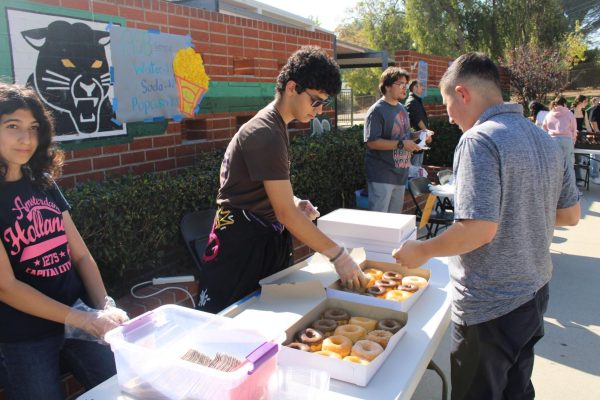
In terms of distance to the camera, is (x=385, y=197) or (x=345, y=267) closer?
(x=345, y=267)

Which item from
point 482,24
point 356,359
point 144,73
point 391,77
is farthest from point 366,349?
point 482,24

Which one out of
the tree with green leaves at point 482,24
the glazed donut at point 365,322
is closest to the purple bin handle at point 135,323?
the glazed donut at point 365,322

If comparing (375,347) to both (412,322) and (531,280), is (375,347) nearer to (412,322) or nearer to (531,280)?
(412,322)

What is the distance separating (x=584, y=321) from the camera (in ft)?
13.6

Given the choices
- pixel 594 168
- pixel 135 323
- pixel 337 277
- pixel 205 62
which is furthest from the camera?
pixel 594 168

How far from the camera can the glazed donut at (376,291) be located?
221 cm

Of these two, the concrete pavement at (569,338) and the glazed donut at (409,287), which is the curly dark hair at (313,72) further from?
the concrete pavement at (569,338)

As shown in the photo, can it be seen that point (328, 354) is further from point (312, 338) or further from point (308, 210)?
point (308, 210)

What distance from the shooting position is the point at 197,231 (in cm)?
335

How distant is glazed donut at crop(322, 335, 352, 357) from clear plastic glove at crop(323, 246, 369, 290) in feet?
1.49

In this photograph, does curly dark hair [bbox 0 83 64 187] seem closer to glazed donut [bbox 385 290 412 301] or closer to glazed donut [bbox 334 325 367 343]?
glazed donut [bbox 334 325 367 343]

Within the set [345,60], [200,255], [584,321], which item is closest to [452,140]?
[345,60]

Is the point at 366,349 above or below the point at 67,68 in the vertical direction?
below

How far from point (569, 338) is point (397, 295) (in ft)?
8.19
